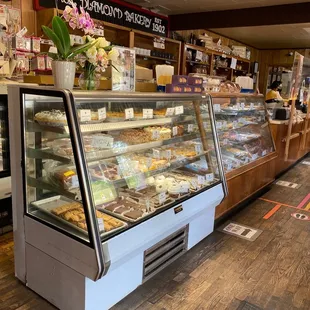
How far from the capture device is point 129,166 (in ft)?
8.29

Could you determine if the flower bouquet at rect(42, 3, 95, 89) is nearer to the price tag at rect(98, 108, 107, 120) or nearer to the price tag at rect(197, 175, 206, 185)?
the price tag at rect(98, 108, 107, 120)

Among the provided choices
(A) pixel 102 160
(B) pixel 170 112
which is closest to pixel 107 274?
(A) pixel 102 160

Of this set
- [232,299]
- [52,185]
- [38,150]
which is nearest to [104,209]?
[52,185]

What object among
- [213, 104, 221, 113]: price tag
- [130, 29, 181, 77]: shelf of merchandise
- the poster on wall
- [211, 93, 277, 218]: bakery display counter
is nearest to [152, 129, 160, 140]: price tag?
the poster on wall

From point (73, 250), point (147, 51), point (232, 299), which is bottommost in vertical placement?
point (232, 299)

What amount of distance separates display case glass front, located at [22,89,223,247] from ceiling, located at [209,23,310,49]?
5099 millimetres

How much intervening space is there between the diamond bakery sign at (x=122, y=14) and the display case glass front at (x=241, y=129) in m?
2.56

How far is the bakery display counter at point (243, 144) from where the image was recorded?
3.66 m

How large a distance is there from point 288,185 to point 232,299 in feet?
11.0

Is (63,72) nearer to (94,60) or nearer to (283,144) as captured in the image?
(94,60)

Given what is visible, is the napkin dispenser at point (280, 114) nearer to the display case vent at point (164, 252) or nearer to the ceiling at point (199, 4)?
the ceiling at point (199, 4)

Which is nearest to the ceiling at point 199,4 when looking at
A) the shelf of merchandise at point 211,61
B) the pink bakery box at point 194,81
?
the shelf of merchandise at point 211,61

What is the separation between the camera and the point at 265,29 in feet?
23.9

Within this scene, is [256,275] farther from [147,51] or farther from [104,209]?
[147,51]
